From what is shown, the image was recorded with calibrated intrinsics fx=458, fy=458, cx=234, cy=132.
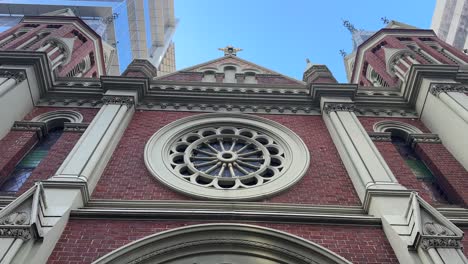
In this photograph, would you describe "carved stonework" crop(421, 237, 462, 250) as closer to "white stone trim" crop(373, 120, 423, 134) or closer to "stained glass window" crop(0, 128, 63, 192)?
"white stone trim" crop(373, 120, 423, 134)

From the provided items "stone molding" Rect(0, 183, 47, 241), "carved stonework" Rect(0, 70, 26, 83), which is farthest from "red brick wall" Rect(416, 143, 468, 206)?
"carved stonework" Rect(0, 70, 26, 83)

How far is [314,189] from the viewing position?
35.6 feet

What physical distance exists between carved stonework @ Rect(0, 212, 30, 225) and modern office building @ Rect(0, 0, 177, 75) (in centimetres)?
2431

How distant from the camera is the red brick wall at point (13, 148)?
452 inches

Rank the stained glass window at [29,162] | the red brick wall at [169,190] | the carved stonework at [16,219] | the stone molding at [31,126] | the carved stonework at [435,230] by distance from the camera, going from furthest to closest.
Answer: the stone molding at [31,126] → the stained glass window at [29,162] → the red brick wall at [169,190] → the carved stonework at [435,230] → the carved stonework at [16,219]

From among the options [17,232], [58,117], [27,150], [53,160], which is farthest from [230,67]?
[17,232]

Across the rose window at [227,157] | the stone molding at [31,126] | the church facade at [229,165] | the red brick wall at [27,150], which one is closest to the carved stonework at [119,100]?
the church facade at [229,165]

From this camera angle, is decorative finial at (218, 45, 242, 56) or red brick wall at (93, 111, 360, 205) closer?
red brick wall at (93, 111, 360, 205)

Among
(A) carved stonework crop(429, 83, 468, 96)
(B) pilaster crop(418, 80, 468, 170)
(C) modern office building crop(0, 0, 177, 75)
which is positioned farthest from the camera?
(C) modern office building crop(0, 0, 177, 75)

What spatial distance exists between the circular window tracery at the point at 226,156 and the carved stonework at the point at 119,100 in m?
1.63

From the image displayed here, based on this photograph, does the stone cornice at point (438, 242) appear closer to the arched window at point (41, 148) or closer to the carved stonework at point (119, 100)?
the arched window at point (41, 148)

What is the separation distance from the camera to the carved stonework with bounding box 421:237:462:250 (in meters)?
7.67

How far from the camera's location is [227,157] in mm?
12555

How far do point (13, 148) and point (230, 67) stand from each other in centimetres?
963
